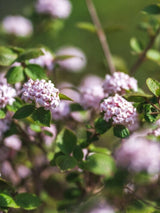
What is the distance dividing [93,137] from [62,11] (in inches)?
41.8

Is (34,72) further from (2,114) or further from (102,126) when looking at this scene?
(102,126)

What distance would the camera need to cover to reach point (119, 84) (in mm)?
1163

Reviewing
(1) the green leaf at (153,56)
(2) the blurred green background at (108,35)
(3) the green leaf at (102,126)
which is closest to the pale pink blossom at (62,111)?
(3) the green leaf at (102,126)

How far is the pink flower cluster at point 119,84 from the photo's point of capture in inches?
46.0

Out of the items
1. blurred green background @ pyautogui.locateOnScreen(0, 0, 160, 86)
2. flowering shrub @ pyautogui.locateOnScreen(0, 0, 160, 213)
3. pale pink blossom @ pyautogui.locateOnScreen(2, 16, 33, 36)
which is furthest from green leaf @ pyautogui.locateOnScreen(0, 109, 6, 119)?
blurred green background @ pyautogui.locateOnScreen(0, 0, 160, 86)

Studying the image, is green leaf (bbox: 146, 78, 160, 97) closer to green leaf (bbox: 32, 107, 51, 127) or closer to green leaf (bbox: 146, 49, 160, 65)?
green leaf (bbox: 32, 107, 51, 127)

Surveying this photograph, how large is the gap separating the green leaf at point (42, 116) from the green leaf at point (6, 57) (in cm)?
25

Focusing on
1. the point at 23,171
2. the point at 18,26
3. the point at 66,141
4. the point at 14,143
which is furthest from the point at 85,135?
the point at 18,26

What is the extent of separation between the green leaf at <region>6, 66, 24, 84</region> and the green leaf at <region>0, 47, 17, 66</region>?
0.10 ft

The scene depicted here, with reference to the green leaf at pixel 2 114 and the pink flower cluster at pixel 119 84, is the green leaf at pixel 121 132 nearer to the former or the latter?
the pink flower cluster at pixel 119 84

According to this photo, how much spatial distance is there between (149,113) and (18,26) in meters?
1.14

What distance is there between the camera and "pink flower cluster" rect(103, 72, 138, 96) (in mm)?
1168

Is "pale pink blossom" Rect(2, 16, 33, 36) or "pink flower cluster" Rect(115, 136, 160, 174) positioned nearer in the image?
"pink flower cluster" Rect(115, 136, 160, 174)

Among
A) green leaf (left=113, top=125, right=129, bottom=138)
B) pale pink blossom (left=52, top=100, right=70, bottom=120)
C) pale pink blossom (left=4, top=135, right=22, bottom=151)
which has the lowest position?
pale pink blossom (left=4, top=135, right=22, bottom=151)
